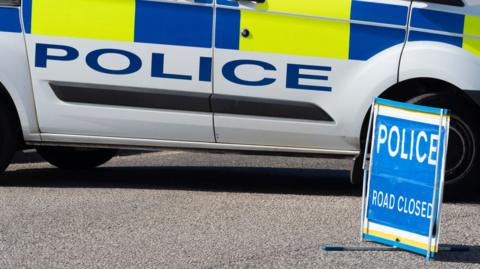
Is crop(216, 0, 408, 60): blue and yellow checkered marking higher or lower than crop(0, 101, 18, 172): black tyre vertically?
higher

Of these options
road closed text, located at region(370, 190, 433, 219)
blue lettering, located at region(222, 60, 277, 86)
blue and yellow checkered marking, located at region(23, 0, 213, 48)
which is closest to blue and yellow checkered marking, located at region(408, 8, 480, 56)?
blue lettering, located at region(222, 60, 277, 86)

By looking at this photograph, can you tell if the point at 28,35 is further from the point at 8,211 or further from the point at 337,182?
the point at 337,182

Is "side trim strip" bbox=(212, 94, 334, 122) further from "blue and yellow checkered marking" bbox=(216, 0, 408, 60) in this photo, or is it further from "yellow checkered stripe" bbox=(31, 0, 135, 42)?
"yellow checkered stripe" bbox=(31, 0, 135, 42)

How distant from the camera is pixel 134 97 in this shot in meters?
7.63

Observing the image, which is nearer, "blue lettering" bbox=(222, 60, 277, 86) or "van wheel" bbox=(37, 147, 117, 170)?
"blue lettering" bbox=(222, 60, 277, 86)

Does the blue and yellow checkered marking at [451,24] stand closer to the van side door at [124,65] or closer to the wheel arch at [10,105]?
the van side door at [124,65]

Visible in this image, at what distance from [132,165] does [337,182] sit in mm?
1838

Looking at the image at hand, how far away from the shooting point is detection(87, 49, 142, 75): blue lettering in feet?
24.8

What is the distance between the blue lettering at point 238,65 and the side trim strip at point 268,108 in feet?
0.33

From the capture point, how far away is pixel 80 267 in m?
5.47

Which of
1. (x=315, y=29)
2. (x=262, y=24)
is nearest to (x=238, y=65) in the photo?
(x=262, y=24)

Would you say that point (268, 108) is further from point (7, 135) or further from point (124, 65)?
point (7, 135)

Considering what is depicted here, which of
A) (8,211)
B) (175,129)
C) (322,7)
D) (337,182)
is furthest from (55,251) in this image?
(337,182)

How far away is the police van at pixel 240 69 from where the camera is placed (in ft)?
24.2
